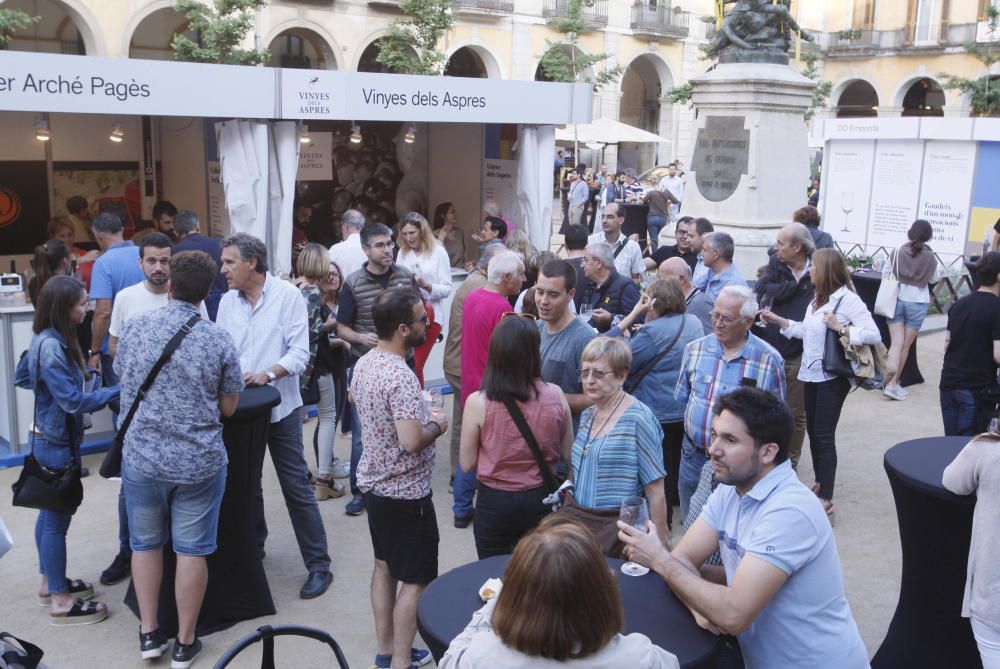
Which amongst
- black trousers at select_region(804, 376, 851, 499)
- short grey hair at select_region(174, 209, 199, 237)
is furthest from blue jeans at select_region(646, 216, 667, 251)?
black trousers at select_region(804, 376, 851, 499)

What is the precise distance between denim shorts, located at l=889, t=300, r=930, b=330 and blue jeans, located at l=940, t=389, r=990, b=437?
328 cm

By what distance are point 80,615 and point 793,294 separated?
4.64 meters

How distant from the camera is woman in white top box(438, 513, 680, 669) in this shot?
6.86 feet

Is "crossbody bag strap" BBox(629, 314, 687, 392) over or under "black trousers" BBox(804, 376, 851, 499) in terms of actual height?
over

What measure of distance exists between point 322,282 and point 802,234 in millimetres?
3252

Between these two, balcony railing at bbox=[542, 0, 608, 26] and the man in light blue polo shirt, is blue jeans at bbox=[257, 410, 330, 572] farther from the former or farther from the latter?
balcony railing at bbox=[542, 0, 608, 26]

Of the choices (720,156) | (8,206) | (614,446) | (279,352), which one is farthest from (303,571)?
(720,156)

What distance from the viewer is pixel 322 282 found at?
21.7ft

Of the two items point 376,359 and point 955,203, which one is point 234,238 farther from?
point 955,203

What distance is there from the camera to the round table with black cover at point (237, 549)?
443 cm

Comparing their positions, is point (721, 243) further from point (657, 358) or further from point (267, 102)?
point (267, 102)

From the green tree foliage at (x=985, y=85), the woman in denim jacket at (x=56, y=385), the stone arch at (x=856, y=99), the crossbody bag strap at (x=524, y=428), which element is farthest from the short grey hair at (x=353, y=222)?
the stone arch at (x=856, y=99)

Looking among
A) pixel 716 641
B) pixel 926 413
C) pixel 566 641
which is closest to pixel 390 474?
pixel 716 641

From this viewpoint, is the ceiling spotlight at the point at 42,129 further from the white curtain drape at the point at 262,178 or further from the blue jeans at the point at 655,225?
the blue jeans at the point at 655,225
